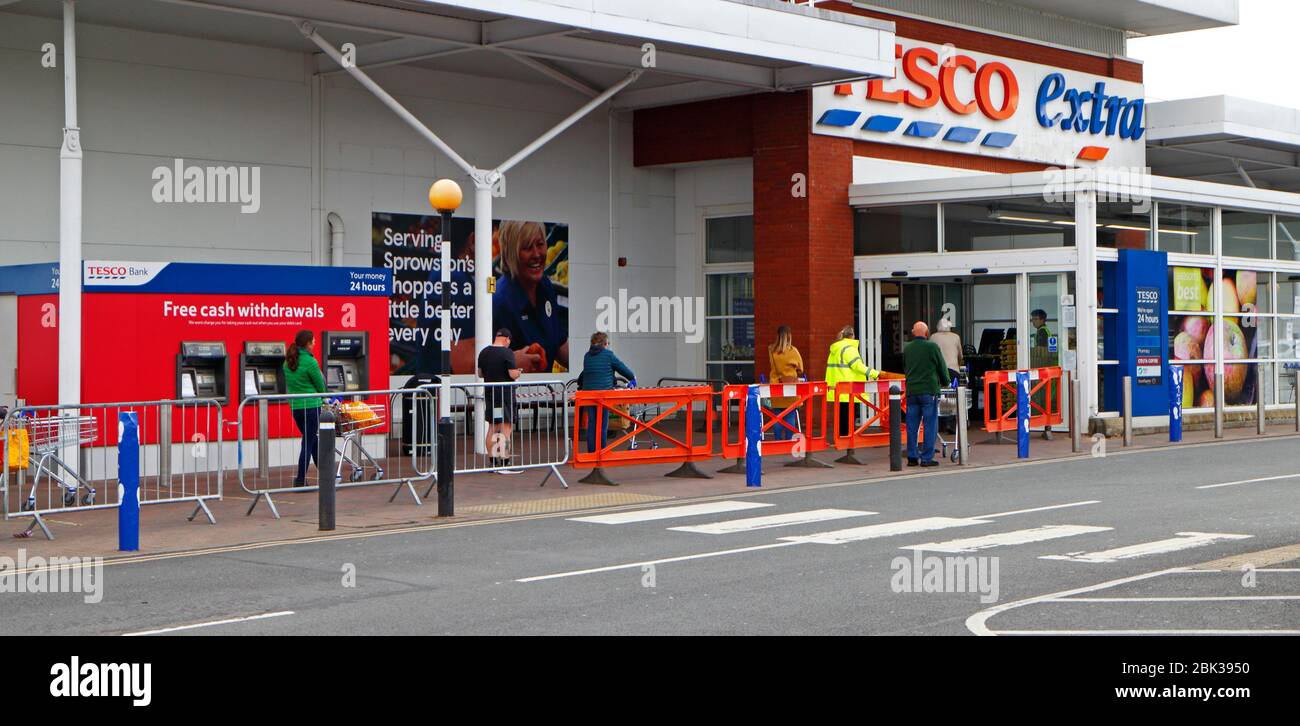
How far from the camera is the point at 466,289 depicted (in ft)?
84.7

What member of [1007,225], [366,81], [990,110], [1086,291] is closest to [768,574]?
[366,81]

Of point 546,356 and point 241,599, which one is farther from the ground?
point 546,356

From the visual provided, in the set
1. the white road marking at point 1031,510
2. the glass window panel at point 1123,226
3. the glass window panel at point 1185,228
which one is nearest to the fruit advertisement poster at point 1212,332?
the glass window panel at point 1185,228

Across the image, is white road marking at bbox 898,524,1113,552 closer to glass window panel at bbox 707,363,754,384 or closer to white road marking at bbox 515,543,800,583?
white road marking at bbox 515,543,800,583

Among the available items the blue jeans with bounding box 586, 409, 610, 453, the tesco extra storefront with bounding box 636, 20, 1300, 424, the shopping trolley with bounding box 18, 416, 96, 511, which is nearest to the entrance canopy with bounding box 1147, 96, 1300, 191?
the tesco extra storefront with bounding box 636, 20, 1300, 424

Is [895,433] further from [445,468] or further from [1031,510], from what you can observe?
[445,468]

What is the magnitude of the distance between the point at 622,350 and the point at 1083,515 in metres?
15.0

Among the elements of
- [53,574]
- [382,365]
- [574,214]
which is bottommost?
[53,574]

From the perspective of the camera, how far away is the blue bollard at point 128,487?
12906mm

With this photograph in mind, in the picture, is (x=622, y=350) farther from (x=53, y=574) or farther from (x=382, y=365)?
(x=53, y=574)

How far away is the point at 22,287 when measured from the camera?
743 inches

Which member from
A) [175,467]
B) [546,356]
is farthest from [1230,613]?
[546,356]

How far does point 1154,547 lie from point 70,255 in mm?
12143

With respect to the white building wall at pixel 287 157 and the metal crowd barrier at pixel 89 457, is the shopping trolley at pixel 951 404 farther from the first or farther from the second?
the metal crowd barrier at pixel 89 457
